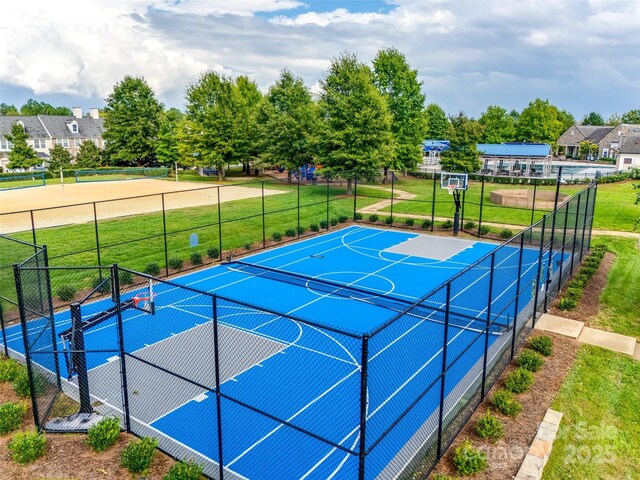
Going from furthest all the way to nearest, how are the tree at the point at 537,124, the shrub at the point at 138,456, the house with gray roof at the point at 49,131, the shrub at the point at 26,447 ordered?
the tree at the point at 537,124, the house with gray roof at the point at 49,131, the shrub at the point at 26,447, the shrub at the point at 138,456

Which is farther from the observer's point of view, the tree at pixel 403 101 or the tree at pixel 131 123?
the tree at pixel 131 123

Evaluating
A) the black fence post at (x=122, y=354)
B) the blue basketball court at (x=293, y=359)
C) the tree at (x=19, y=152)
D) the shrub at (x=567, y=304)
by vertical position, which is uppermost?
the tree at (x=19, y=152)

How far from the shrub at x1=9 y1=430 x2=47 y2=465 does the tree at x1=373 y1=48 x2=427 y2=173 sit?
127 ft

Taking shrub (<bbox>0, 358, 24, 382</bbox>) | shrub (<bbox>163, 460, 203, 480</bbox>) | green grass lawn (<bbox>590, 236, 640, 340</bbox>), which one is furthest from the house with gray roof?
shrub (<bbox>163, 460, 203, 480</bbox>)

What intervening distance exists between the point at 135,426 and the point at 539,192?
3354cm

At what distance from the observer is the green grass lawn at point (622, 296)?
505 inches

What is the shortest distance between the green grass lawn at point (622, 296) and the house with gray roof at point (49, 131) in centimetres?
6795

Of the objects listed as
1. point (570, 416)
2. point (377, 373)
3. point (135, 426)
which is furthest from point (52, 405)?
point (570, 416)

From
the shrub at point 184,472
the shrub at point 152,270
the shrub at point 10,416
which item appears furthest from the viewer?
the shrub at point 152,270

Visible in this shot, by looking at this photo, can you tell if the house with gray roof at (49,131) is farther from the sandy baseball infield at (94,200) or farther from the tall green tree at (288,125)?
the tall green tree at (288,125)

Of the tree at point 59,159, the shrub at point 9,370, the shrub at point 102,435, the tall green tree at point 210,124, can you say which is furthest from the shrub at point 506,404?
the tree at point 59,159

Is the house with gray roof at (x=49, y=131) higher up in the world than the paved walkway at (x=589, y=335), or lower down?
higher up

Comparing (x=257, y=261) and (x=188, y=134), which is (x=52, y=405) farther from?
(x=188, y=134)

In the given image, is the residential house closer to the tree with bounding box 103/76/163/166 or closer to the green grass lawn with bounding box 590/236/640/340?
the green grass lawn with bounding box 590/236/640/340
